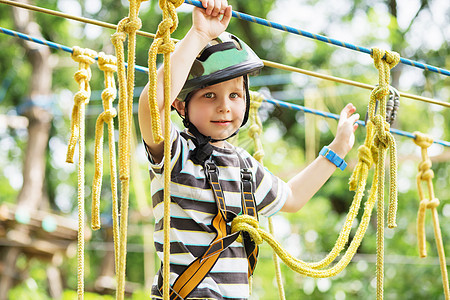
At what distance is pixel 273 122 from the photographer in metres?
8.83

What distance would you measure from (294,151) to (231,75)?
723 centimetres

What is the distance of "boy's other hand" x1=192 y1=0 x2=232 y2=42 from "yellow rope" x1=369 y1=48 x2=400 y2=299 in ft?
1.31

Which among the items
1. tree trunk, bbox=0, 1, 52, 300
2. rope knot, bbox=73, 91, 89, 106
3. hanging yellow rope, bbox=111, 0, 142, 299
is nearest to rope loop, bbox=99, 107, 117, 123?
rope knot, bbox=73, 91, 89, 106

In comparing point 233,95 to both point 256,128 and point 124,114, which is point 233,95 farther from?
point 256,128

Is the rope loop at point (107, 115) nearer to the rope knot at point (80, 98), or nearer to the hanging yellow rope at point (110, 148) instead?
the hanging yellow rope at point (110, 148)

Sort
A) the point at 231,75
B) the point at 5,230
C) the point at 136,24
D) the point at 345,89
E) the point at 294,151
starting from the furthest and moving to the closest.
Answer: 1. the point at 294,151
2. the point at 345,89
3. the point at 5,230
4. the point at 231,75
5. the point at 136,24

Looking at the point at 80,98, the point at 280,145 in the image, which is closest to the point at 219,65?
the point at 80,98

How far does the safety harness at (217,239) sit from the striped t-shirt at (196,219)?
0.04ft

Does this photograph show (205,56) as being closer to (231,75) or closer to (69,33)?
(231,75)

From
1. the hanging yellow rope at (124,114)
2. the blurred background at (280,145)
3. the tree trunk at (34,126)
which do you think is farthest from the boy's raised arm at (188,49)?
the tree trunk at (34,126)

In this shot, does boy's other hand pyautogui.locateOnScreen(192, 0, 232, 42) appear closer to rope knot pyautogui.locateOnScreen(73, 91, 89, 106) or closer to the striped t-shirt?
the striped t-shirt

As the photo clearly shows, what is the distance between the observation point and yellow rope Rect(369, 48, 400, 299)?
128cm

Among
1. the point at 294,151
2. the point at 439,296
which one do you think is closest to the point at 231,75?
the point at 439,296

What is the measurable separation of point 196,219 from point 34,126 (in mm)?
5649
